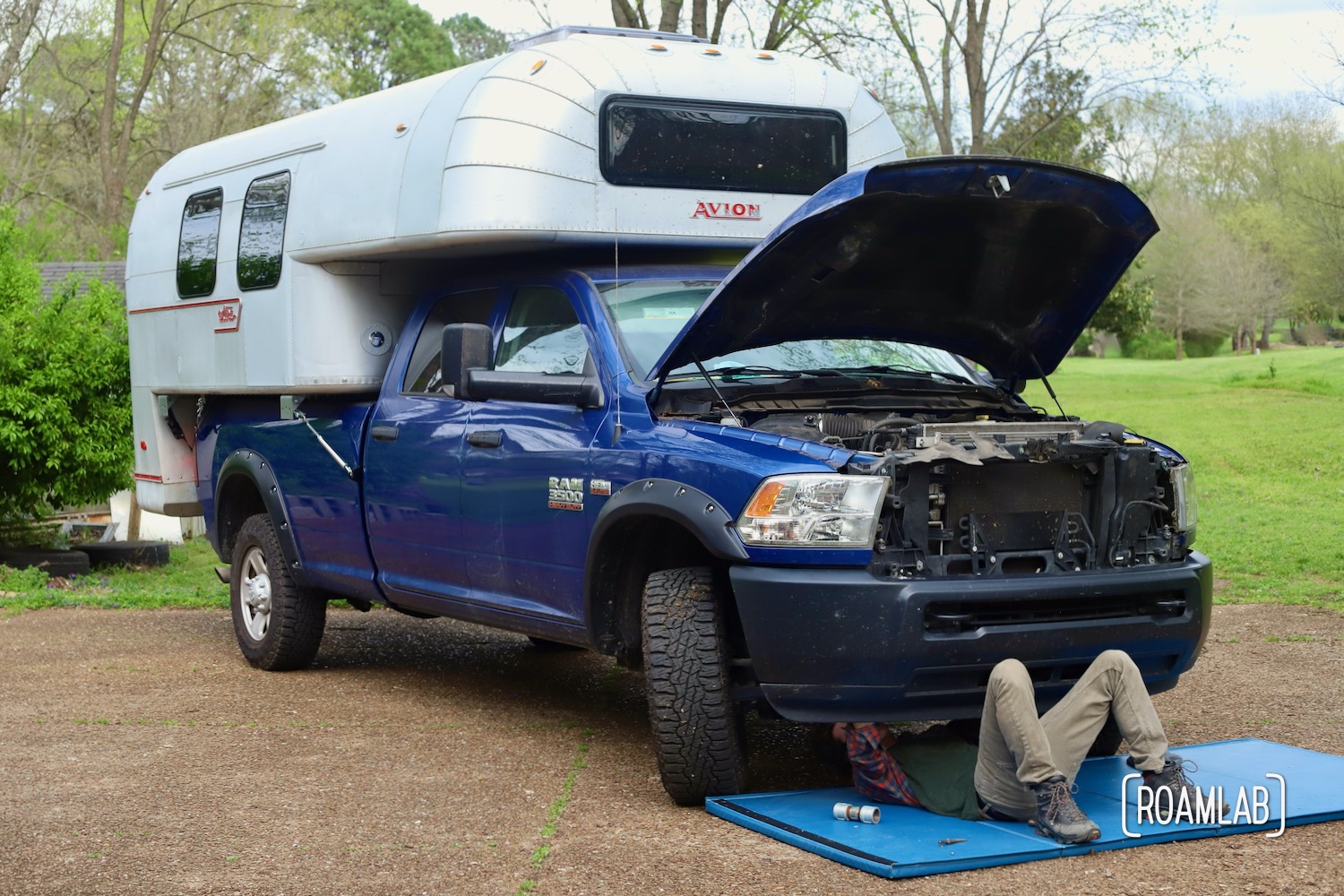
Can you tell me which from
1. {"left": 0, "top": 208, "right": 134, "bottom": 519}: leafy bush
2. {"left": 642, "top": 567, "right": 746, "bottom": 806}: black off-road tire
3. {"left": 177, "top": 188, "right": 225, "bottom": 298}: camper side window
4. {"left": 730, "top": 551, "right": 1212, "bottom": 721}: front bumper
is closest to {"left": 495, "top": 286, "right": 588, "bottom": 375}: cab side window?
{"left": 642, "top": 567, "right": 746, "bottom": 806}: black off-road tire

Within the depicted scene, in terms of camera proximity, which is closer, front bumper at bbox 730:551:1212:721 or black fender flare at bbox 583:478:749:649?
front bumper at bbox 730:551:1212:721

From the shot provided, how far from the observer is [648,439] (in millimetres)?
5789

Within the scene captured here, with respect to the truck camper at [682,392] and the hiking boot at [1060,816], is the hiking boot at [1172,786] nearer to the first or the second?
the hiking boot at [1060,816]

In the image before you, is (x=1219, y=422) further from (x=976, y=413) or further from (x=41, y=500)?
(x=976, y=413)

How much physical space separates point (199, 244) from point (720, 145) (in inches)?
146

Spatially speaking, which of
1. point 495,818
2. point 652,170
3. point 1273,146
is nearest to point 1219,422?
point 652,170

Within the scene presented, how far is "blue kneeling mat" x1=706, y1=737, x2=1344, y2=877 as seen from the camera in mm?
4742

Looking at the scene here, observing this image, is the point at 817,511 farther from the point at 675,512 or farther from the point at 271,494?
the point at 271,494

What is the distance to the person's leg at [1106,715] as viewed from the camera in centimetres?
507

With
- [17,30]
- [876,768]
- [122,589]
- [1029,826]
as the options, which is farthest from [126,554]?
[17,30]

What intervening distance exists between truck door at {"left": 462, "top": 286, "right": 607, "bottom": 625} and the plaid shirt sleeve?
4.56 ft

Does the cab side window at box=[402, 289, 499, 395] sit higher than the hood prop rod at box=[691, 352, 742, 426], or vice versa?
the cab side window at box=[402, 289, 499, 395]

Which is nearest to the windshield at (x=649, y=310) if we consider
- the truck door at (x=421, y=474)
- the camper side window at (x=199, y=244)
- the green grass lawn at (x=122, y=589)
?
the truck door at (x=421, y=474)

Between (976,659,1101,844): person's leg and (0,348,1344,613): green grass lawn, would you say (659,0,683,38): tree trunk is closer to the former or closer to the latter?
(0,348,1344,613): green grass lawn
